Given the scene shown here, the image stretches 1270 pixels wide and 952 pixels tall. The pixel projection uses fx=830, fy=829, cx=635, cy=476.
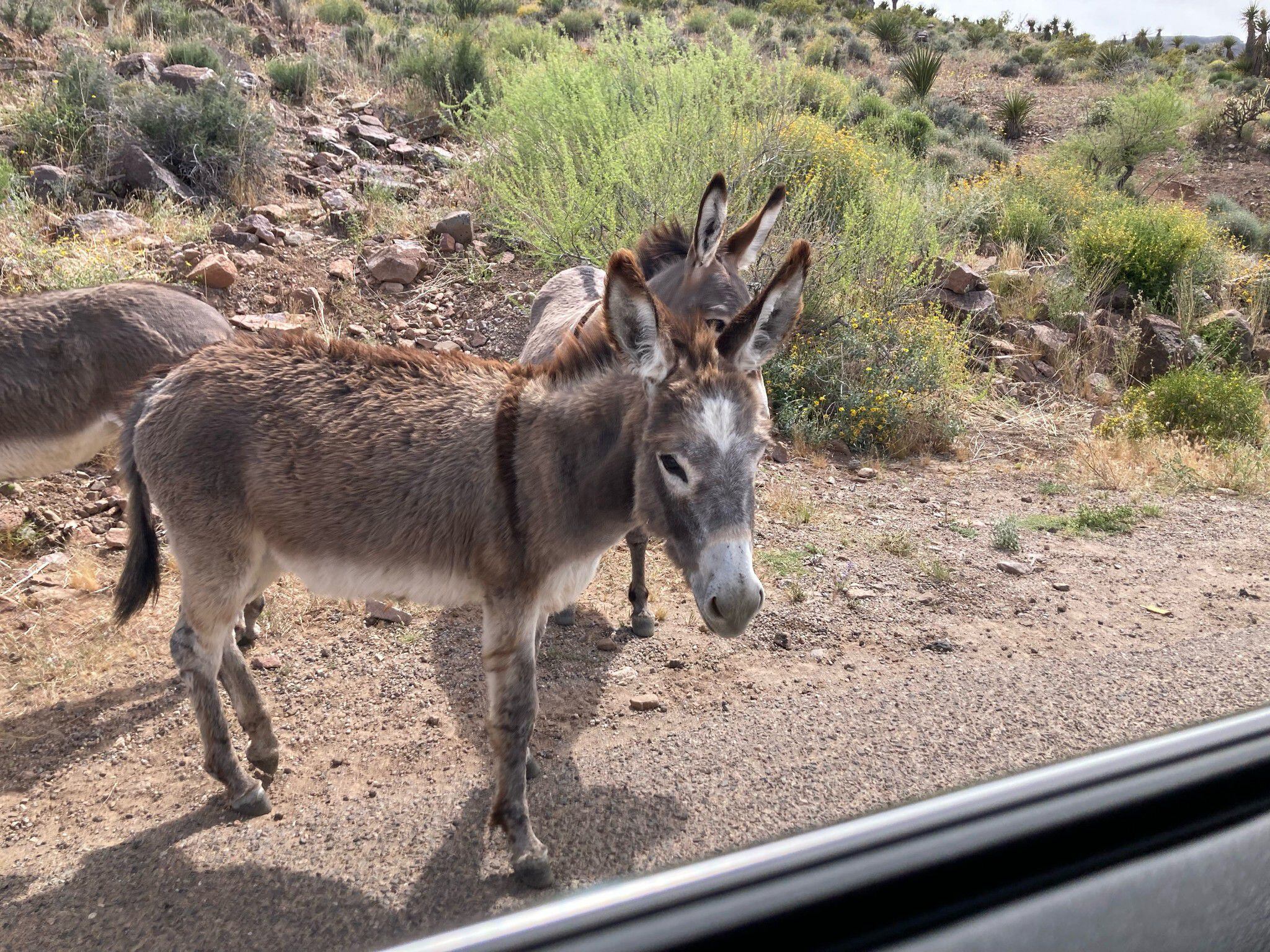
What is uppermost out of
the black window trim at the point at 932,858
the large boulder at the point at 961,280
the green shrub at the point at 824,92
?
the green shrub at the point at 824,92

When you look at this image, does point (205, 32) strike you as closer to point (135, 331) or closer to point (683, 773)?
point (135, 331)

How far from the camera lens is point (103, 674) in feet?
14.5

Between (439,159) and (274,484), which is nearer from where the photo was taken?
(274,484)

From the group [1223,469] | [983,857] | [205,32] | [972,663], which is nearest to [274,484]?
[983,857]

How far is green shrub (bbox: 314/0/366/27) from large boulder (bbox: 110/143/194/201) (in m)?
10.7

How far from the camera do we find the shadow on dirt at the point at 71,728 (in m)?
3.74

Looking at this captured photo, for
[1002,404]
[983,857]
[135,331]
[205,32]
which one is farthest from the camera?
[205,32]

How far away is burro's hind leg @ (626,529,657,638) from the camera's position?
4.92 metres

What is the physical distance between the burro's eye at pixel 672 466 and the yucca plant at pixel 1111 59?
113 ft

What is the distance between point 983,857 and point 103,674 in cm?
479

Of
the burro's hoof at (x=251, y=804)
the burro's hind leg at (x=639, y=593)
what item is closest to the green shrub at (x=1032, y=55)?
the burro's hind leg at (x=639, y=593)

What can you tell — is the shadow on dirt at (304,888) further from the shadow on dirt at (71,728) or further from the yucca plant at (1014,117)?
the yucca plant at (1014,117)

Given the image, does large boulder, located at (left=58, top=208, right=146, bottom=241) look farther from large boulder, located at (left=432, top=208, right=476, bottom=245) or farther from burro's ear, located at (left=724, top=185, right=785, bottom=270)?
burro's ear, located at (left=724, top=185, right=785, bottom=270)

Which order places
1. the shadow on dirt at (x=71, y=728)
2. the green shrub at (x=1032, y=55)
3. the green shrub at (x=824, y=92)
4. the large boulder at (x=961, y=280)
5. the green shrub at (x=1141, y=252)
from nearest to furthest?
the shadow on dirt at (x=71, y=728), the large boulder at (x=961, y=280), the green shrub at (x=1141, y=252), the green shrub at (x=824, y=92), the green shrub at (x=1032, y=55)
